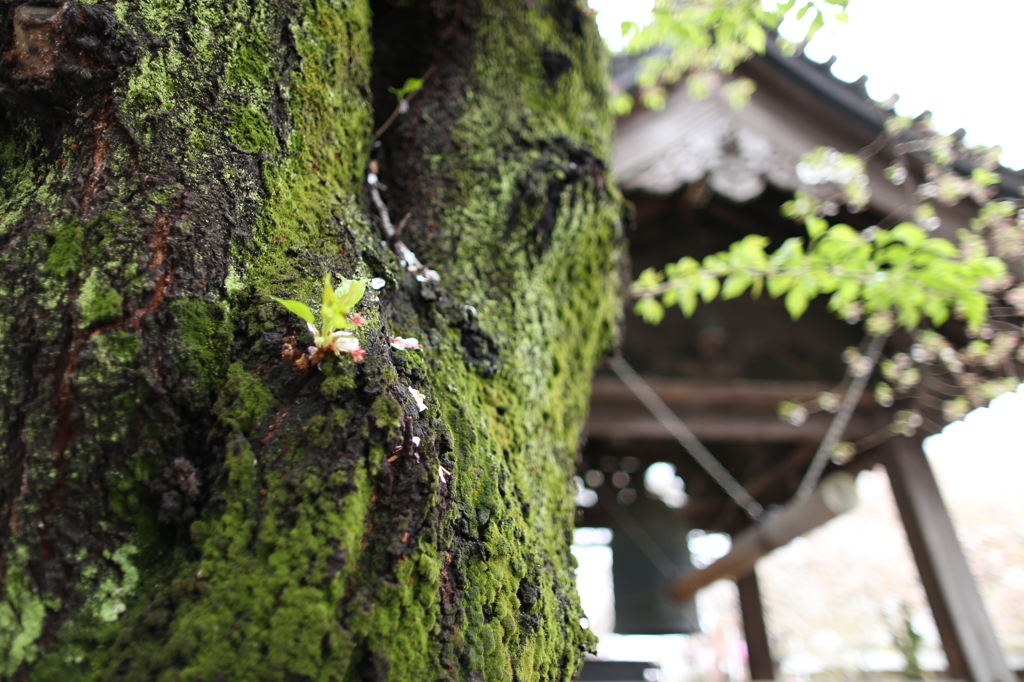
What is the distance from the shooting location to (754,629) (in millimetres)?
4070

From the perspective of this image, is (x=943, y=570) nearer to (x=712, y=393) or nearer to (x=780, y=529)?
(x=780, y=529)

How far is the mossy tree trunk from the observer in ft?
1.73

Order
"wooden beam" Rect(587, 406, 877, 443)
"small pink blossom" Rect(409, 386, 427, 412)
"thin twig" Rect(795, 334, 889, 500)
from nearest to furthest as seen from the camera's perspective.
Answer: "small pink blossom" Rect(409, 386, 427, 412)
"thin twig" Rect(795, 334, 889, 500)
"wooden beam" Rect(587, 406, 877, 443)

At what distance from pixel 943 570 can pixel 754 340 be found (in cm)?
137

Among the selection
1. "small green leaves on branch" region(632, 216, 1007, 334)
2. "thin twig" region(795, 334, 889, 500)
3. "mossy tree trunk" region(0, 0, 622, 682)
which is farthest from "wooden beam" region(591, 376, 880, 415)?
"mossy tree trunk" region(0, 0, 622, 682)

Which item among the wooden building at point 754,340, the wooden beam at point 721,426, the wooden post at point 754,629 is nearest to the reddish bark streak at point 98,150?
the wooden building at point 754,340

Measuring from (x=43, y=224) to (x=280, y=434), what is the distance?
360 mm

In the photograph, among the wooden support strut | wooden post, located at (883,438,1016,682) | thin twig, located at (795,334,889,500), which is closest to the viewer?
the wooden support strut

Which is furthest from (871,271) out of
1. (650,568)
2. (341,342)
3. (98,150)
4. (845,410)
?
(650,568)

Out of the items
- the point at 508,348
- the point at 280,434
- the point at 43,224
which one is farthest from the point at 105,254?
the point at 508,348

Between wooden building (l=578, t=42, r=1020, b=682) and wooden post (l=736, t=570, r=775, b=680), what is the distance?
0.5 inches

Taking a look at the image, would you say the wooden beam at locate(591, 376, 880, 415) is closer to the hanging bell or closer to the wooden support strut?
the wooden support strut

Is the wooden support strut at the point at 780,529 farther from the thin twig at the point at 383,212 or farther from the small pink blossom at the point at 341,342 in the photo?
the small pink blossom at the point at 341,342

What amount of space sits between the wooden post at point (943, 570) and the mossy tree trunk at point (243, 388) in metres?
2.65
